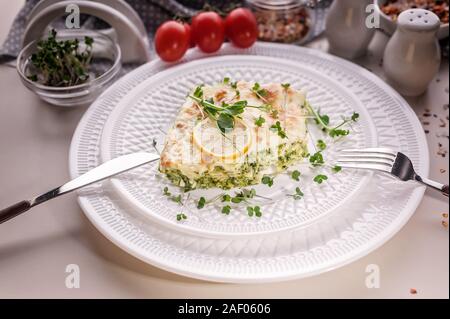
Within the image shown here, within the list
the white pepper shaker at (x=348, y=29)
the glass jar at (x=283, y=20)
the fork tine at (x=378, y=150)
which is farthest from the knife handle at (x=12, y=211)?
the white pepper shaker at (x=348, y=29)

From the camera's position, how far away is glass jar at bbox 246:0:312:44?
2.80 metres

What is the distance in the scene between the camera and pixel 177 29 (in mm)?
2658

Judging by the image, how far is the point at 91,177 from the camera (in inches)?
80.0

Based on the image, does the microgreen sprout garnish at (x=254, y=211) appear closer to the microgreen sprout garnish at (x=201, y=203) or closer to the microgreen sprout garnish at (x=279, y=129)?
the microgreen sprout garnish at (x=201, y=203)

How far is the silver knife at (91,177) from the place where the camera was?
193 cm

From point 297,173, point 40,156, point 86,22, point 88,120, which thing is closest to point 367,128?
point 297,173

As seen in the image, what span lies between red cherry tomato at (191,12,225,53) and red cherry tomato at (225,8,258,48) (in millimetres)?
37

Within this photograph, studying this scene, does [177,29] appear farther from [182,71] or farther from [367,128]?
[367,128]

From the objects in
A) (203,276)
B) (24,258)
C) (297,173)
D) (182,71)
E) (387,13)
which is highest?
(387,13)

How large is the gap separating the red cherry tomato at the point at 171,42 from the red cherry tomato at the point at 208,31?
0.21 ft

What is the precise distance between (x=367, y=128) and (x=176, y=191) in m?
0.79

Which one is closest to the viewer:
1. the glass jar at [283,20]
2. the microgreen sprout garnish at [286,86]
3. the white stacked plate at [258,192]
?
the white stacked plate at [258,192]

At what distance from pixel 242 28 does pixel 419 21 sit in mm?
765

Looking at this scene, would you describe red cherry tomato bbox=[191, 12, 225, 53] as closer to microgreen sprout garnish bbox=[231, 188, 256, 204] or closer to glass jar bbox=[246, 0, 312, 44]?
glass jar bbox=[246, 0, 312, 44]
